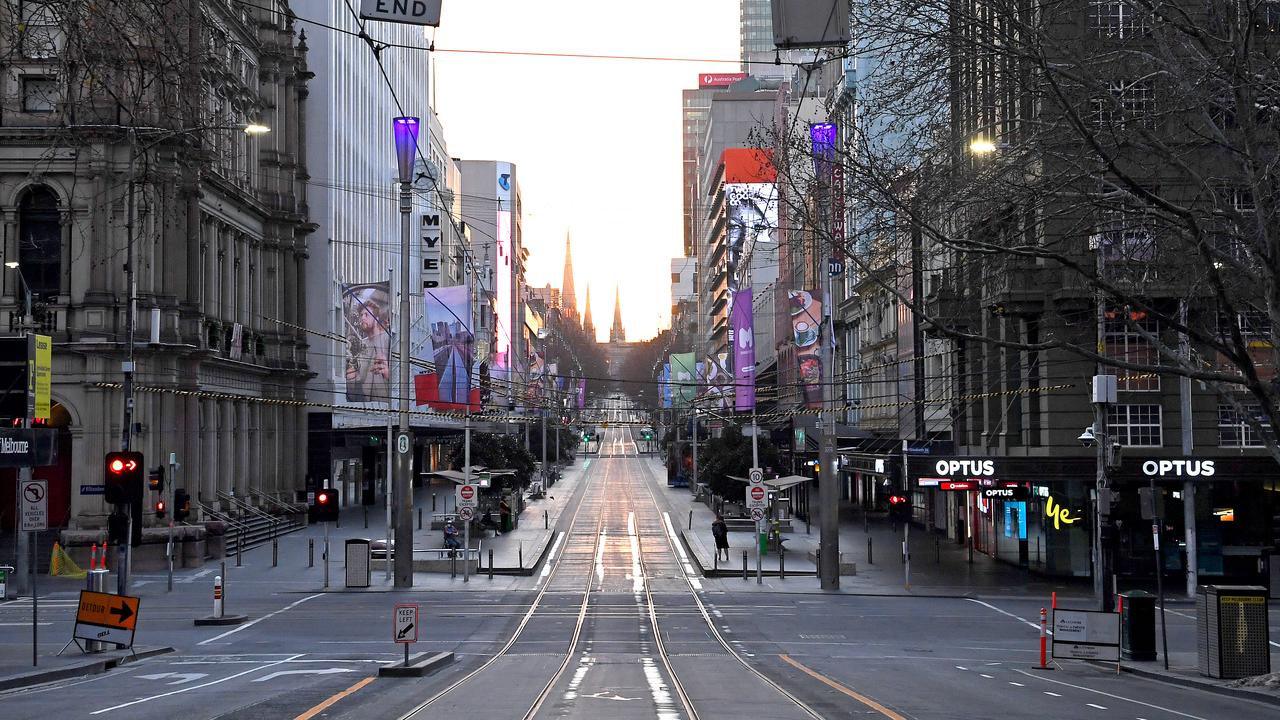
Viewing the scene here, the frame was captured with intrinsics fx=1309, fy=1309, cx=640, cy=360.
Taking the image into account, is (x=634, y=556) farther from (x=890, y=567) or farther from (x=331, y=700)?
(x=331, y=700)

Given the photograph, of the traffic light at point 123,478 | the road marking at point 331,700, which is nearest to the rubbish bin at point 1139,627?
the road marking at point 331,700

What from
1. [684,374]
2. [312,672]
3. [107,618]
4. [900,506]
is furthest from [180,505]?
[684,374]

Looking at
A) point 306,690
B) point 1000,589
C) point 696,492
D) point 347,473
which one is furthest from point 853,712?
point 696,492

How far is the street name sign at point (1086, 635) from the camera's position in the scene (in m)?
23.6

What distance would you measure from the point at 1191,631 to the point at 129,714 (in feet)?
76.3

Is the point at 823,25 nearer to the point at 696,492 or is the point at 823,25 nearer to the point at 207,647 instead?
the point at 207,647

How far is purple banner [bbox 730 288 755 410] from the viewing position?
6551cm

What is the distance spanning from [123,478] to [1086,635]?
18.9 metres

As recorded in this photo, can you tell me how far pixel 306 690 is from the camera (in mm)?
18797

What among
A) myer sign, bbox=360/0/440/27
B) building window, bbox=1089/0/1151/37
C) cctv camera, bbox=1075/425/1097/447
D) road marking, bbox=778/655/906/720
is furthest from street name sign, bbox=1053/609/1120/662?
myer sign, bbox=360/0/440/27

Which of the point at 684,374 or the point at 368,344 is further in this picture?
the point at 684,374

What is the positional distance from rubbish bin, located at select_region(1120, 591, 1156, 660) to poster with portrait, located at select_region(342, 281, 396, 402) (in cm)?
2930

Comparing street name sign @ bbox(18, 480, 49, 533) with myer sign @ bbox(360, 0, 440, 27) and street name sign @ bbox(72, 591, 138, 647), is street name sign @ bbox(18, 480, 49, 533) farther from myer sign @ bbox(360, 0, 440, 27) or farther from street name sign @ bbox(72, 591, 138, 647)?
myer sign @ bbox(360, 0, 440, 27)

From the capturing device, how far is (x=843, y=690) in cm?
1903
